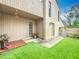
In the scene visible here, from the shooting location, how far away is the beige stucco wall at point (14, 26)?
9.78 metres

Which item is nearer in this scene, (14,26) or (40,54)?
(40,54)

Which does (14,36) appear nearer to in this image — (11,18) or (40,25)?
(11,18)

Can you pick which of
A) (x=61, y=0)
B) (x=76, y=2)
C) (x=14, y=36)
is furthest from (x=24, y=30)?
(x=76, y=2)

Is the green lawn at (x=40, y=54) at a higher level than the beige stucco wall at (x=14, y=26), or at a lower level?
lower

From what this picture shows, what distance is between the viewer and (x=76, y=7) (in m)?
37.2

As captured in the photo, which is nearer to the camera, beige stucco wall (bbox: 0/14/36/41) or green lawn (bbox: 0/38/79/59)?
green lawn (bbox: 0/38/79/59)

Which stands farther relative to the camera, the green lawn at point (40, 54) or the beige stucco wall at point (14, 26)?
the beige stucco wall at point (14, 26)

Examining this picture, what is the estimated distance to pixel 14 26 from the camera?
11.1 metres

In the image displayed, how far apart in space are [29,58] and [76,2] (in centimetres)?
3235

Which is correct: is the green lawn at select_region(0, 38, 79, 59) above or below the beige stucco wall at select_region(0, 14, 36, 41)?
below

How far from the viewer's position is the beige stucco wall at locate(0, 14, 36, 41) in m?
9.78

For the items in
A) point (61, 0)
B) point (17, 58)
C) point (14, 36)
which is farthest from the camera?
point (61, 0)

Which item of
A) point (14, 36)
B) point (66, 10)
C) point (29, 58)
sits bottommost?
point (29, 58)

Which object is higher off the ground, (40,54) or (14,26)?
(14,26)
